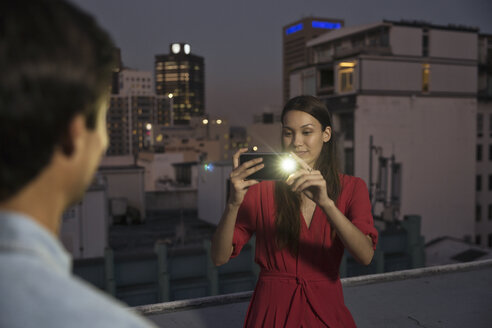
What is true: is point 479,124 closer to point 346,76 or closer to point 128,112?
point 346,76

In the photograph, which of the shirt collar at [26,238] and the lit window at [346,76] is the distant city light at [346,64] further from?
the shirt collar at [26,238]

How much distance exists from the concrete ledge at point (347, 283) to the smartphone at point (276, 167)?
7.56 feet

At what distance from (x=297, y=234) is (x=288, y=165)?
455mm

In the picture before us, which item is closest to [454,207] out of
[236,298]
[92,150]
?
[236,298]

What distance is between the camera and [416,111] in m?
36.0

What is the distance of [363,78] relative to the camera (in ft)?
112

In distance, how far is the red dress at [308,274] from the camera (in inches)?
99.1

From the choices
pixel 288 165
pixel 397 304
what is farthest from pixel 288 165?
pixel 397 304

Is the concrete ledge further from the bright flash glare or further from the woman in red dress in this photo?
the bright flash glare

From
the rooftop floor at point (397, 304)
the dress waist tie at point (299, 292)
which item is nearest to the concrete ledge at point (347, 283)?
the rooftop floor at point (397, 304)

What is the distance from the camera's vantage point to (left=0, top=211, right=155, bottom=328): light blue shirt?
0.70 m

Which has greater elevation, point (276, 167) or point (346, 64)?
point (346, 64)

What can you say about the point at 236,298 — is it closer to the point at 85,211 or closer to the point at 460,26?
the point at 85,211

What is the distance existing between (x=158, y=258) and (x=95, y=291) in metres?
13.9
